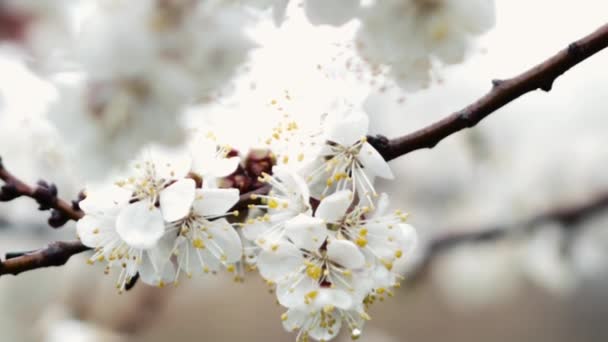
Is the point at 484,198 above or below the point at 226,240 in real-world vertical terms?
below

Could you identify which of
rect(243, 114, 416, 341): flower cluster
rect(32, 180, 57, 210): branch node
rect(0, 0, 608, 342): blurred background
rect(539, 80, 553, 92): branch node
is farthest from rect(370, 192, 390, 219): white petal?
rect(0, 0, 608, 342): blurred background

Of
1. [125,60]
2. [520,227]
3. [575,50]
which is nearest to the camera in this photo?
[125,60]

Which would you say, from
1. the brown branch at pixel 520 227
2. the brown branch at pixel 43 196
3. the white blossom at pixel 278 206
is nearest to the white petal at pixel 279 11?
the white blossom at pixel 278 206

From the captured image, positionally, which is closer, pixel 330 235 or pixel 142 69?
pixel 142 69

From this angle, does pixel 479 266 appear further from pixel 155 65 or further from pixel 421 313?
pixel 155 65

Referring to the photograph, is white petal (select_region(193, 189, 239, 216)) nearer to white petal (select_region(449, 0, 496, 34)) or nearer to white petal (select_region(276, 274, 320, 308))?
white petal (select_region(276, 274, 320, 308))

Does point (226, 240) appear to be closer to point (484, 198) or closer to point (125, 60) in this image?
point (125, 60)

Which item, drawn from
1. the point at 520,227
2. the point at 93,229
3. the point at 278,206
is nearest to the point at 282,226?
the point at 278,206
